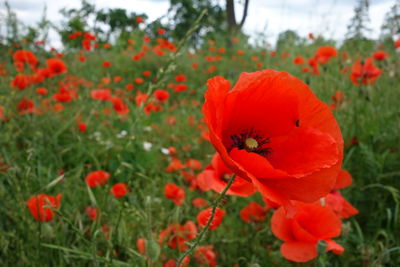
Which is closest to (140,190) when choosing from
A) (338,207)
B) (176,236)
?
(176,236)

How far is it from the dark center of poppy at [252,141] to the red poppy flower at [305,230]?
29 centimetres

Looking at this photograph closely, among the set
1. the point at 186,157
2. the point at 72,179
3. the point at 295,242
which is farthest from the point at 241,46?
the point at 295,242

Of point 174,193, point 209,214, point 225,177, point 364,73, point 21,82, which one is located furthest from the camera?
point 21,82

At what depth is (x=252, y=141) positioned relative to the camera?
2.52 ft

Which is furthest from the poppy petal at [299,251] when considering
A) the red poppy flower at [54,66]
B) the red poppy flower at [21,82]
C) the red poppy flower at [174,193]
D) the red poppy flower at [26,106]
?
the red poppy flower at [54,66]

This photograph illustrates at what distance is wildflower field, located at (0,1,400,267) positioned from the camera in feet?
2.17

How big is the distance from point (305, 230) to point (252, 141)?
471 millimetres

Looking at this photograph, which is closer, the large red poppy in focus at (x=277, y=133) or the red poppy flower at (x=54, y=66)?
the large red poppy in focus at (x=277, y=133)

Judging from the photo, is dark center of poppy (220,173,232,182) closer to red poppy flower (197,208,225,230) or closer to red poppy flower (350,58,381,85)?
red poppy flower (197,208,225,230)

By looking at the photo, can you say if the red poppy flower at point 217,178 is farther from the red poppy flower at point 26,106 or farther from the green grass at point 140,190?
the red poppy flower at point 26,106

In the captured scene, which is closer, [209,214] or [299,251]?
[209,214]

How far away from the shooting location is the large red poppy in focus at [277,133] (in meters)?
0.60

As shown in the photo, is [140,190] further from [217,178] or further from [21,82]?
[21,82]

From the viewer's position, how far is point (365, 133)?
2.11m
